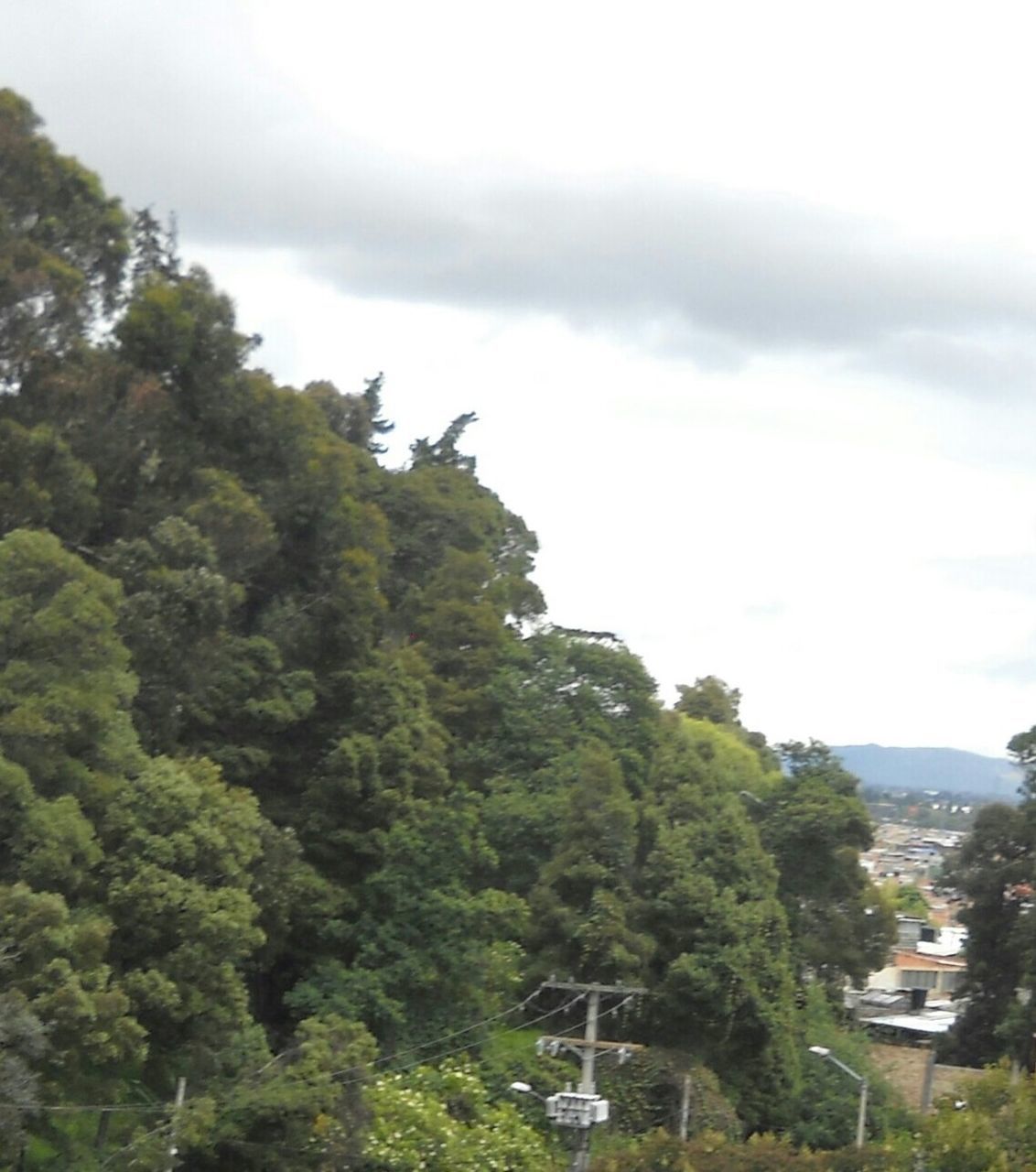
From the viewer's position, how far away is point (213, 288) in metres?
28.0

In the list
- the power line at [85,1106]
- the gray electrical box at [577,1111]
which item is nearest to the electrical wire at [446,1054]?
the power line at [85,1106]

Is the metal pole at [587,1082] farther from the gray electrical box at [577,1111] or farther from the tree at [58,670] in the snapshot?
the tree at [58,670]

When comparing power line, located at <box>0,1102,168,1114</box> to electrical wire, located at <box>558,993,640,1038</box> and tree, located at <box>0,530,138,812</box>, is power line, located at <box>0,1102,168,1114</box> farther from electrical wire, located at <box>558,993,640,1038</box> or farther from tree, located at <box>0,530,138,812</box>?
electrical wire, located at <box>558,993,640,1038</box>

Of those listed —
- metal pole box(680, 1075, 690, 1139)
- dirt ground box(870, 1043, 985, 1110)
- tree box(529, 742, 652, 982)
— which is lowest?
dirt ground box(870, 1043, 985, 1110)

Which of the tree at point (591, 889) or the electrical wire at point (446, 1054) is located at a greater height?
the tree at point (591, 889)

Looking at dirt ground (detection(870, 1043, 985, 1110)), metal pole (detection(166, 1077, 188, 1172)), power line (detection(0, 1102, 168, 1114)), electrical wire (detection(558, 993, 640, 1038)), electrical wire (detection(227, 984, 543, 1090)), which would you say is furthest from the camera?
dirt ground (detection(870, 1043, 985, 1110))

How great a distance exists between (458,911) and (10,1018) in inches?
388

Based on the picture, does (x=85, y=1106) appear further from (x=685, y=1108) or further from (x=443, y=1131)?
(x=685, y=1108)

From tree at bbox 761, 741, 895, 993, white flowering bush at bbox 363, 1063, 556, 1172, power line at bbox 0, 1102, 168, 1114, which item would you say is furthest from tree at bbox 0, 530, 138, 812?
tree at bbox 761, 741, 895, 993

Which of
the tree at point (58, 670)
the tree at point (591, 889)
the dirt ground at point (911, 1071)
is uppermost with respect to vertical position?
the tree at point (58, 670)

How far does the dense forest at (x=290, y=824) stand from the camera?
71.8 ft

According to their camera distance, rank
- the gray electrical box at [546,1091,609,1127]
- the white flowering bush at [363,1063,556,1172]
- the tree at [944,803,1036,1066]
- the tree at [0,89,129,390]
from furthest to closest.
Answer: the tree at [944,803,1036,1066]
the tree at [0,89,129,390]
the white flowering bush at [363,1063,556,1172]
the gray electrical box at [546,1091,609,1127]

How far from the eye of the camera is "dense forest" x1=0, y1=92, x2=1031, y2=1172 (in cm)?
2188

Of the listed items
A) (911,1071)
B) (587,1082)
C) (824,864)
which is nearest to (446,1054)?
(587,1082)
